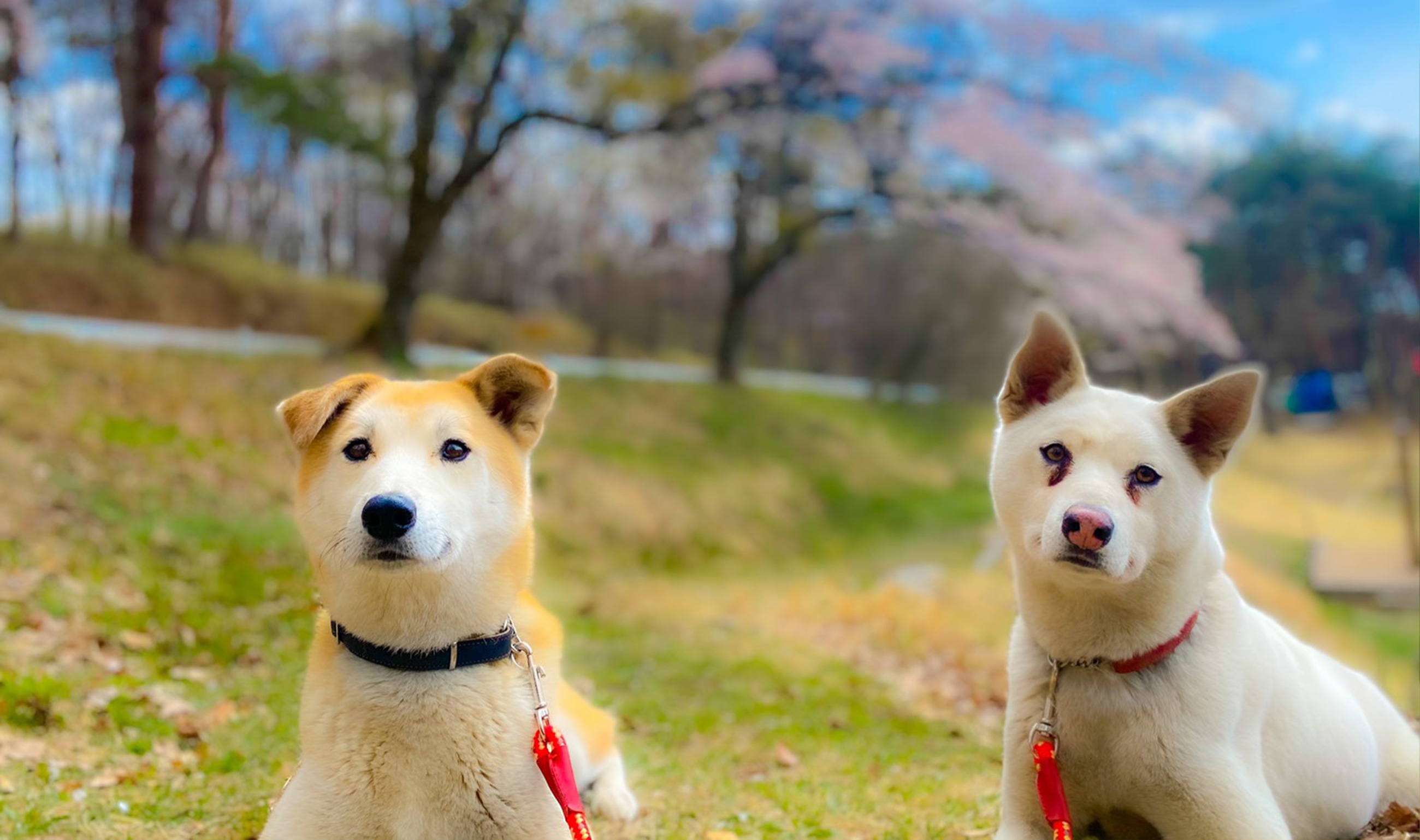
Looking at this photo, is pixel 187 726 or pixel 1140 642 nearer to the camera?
pixel 1140 642

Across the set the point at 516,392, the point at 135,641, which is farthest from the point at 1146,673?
the point at 135,641

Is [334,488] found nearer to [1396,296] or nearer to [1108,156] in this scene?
[1108,156]

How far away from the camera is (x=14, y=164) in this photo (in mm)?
11062

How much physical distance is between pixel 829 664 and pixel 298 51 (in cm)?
1140

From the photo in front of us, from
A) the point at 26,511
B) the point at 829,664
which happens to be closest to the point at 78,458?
the point at 26,511

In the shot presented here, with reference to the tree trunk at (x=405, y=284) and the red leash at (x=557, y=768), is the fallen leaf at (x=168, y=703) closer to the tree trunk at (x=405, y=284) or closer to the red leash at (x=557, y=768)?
the red leash at (x=557, y=768)

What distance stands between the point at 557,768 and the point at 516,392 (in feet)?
3.21

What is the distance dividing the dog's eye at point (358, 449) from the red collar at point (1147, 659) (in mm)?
1934

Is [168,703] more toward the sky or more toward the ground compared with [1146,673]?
more toward the ground

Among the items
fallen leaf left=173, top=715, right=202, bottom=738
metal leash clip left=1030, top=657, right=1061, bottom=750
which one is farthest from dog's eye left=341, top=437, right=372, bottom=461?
fallen leaf left=173, top=715, right=202, bottom=738

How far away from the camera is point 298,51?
520 inches

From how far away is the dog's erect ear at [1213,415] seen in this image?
245 centimetres

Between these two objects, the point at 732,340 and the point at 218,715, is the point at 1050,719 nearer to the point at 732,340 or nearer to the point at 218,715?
the point at 218,715

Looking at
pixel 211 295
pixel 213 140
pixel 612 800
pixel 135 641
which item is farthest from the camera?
pixel 213 140
